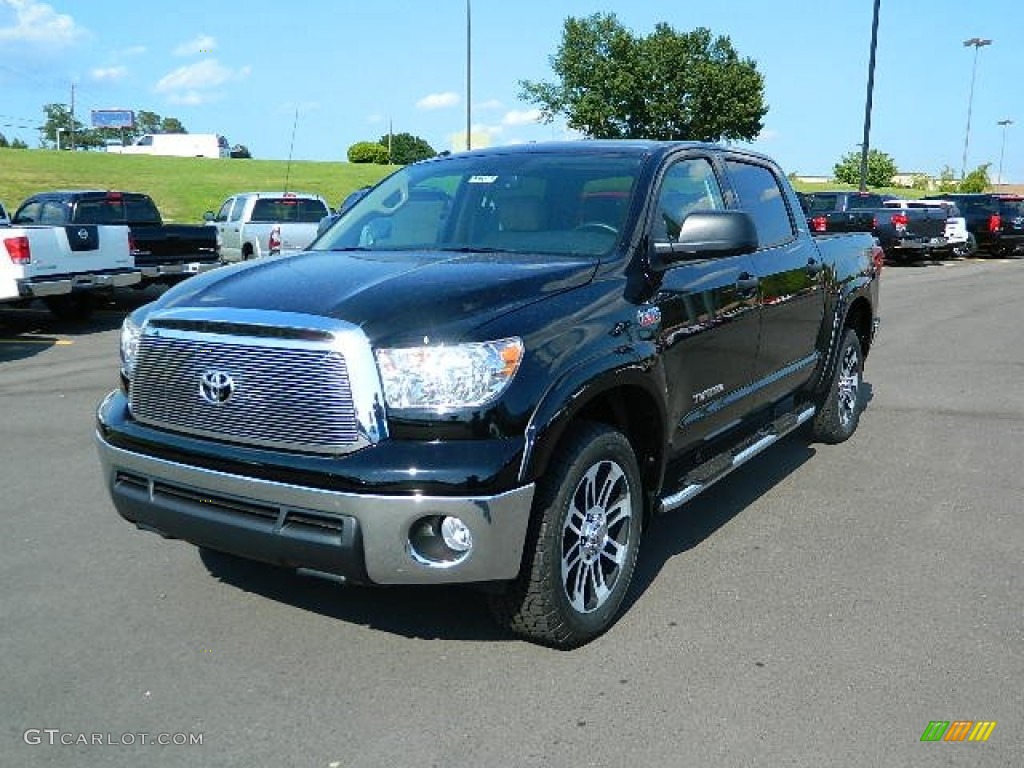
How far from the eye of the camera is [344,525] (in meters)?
3.04

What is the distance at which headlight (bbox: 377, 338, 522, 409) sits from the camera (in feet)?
10.1

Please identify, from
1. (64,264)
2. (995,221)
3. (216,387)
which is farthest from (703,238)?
(995,221)

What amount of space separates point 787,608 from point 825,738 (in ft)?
3.18

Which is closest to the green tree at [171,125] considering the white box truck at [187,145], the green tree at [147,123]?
the green tree at [147,123]

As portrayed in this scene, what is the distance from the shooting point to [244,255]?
1795cm

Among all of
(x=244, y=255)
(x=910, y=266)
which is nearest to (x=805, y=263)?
(x=244, y=255)

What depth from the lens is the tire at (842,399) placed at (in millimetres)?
6281

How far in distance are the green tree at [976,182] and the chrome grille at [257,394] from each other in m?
77.9

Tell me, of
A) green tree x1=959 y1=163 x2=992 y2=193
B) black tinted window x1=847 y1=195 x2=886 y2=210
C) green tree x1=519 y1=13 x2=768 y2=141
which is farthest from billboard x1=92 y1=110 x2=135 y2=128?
black tinted window x1=847 y1=195 x2=886 y2=210

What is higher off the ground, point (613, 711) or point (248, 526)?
point (248, 526)

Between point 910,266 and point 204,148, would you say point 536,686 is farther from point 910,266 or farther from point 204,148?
point 204,148

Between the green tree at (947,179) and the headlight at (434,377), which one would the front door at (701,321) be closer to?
the headlight at (434,377)

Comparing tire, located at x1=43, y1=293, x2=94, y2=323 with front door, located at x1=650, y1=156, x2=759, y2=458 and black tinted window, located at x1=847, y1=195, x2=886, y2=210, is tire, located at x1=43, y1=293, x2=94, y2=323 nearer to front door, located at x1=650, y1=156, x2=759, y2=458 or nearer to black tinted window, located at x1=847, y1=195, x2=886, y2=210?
front door, located at x1=650, y1=156, x2=759, y2=458

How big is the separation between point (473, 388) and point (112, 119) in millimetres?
139039
